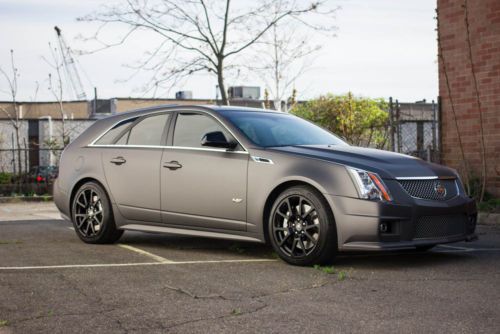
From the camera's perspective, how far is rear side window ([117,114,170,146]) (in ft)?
28.0

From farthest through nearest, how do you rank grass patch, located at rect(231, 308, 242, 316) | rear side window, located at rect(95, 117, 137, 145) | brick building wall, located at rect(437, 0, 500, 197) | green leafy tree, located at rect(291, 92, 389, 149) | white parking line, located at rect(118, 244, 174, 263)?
green leafy tree, located at rect(291, 92, 389, 149) → brick building wall, located at rect(437, 0, 500, 197) → rear side window, located at rect(95, 117, 137, 145) → white parking line, located at rect(118, 244, 174, 263) → grass patch, located at rect(231, 308, 242, 316)

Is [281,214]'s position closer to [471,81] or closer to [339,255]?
[339,255]

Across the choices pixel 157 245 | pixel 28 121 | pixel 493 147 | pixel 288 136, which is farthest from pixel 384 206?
pixel 28 121

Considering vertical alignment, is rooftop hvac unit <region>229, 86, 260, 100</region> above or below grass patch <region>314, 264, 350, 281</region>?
above

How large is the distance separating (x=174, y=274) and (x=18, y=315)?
5.84 feet

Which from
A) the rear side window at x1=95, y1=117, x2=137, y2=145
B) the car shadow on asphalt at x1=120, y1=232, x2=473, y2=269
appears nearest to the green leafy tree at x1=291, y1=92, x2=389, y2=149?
the car shadow on asphalt at x1=120, y1=232, x2=473, y2=269

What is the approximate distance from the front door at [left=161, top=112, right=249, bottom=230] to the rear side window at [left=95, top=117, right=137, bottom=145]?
2.82ft

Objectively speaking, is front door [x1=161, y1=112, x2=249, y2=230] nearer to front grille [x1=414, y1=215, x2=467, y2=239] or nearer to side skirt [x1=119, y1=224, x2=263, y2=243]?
side skirt [x1=119, y1=224, x2=263, y2=243]

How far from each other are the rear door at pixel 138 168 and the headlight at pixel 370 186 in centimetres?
238

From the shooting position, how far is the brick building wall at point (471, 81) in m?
Result: 12.3

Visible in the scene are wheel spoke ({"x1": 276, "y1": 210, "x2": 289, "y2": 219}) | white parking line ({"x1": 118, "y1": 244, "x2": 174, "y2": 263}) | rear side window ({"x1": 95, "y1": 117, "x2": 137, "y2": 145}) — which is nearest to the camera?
wheel spoke ({"x1": 276, "y1": 210, "x2": 289, "y2": 219})

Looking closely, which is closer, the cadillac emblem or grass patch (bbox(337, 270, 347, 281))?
grass patch (bbox(337, 270, 347, 281))

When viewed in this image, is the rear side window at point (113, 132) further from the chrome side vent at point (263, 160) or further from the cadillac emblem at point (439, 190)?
the cadillac emblem at point (439, 190)

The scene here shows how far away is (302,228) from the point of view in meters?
7.01
